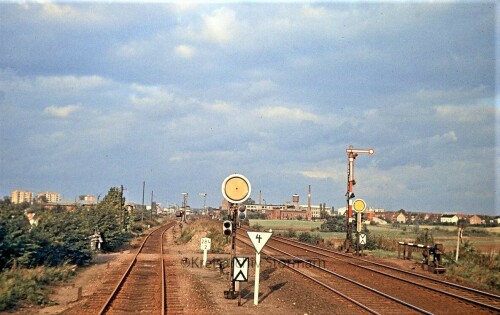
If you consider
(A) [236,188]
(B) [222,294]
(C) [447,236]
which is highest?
(A) [236,188]

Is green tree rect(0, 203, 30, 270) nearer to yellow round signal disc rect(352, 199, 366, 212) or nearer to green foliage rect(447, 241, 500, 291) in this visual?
green foliage rect(447, 241, 500, 291)

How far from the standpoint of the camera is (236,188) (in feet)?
50.6

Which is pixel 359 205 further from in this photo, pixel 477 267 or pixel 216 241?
pixel 477 267

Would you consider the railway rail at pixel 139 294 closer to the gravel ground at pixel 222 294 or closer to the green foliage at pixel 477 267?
the gravel ground at pixel 222 294

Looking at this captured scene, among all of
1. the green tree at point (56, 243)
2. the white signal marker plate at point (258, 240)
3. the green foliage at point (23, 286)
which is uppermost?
the white signal marker plate at point (258, 240)

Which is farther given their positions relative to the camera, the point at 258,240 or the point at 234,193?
the point at 234,193

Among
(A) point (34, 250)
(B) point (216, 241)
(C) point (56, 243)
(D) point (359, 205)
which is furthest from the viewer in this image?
(B) point (216, 241)

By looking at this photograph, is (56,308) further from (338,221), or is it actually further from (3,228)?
(338,221)

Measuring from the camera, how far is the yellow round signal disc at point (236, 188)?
15266 millimetres

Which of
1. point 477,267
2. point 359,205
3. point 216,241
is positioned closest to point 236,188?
point 477,267

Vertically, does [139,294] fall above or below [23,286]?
below

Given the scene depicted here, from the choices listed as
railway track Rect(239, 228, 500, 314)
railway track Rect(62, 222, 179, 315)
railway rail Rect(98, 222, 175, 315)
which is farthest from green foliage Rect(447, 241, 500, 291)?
railway rail Rect(98, 222, 175, 315)

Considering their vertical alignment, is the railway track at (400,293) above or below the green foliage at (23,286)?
below

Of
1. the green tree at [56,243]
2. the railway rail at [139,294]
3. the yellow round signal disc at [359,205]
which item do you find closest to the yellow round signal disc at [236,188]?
the railway rail at [139,294]
